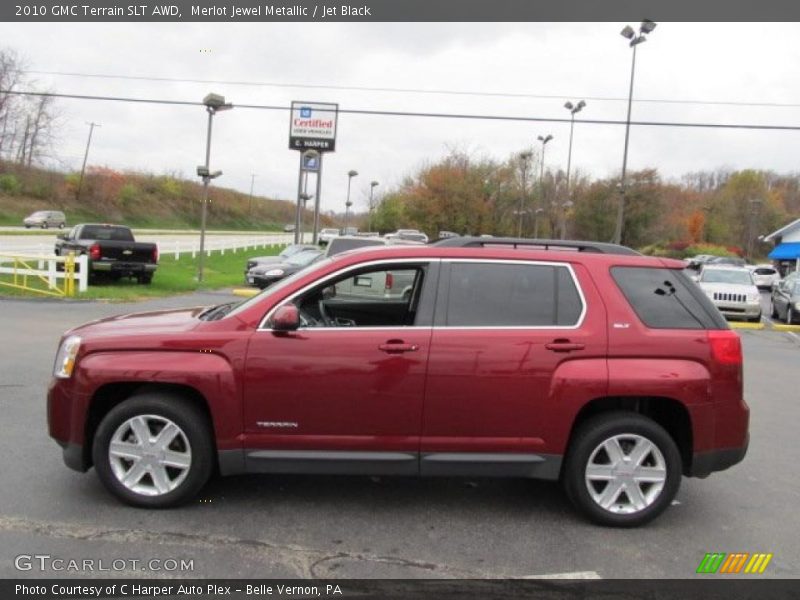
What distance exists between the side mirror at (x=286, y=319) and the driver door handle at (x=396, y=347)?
0.55 metres

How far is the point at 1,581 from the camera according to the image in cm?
336

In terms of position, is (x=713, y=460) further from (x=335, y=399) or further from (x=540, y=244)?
(x=335, y=399)

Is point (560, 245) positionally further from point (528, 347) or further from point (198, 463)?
point (198, 463)

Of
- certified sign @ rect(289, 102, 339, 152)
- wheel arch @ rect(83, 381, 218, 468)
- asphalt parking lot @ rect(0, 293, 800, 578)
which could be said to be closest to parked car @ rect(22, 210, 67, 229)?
certified sign @ rect(289, 102, 339, 152)

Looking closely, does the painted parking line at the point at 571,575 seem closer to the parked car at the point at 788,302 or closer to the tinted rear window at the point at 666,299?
the tinted rear window at the point at 666,299

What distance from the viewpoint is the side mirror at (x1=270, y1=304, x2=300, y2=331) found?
4133 mm

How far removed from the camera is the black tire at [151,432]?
165 inches

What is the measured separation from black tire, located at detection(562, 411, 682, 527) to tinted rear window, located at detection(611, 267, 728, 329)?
677 millimetres

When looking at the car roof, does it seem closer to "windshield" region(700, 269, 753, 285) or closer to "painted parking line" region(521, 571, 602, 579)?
"painted parking line" region(521, 571, 602, 579)

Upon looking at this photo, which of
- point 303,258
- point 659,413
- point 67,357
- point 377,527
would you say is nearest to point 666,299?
point 659,413

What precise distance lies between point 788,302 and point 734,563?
1990cm

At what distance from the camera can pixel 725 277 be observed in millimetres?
21281

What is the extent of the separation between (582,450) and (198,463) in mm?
2450

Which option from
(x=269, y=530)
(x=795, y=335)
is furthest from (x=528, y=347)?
(x=795, y=335)
